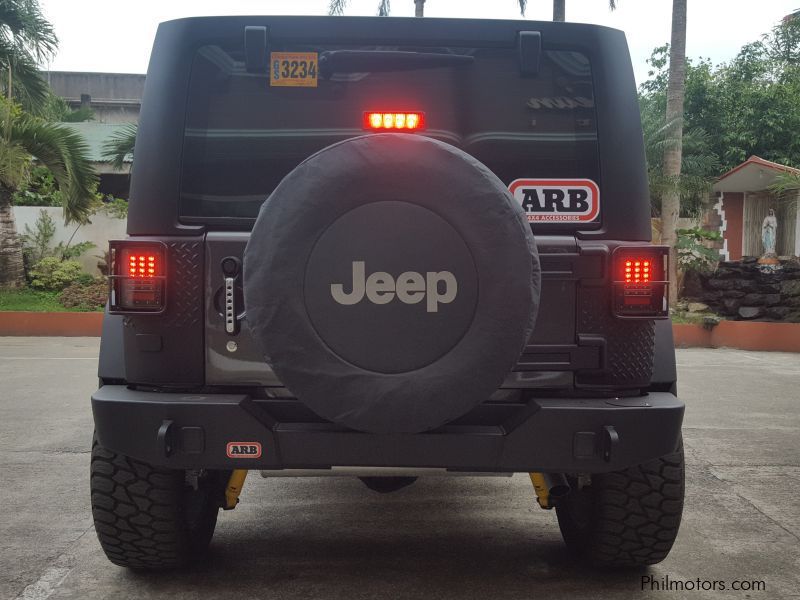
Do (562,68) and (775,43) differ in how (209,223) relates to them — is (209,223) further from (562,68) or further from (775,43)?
(775,43)

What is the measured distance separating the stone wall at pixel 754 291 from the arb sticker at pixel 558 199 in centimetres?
1258

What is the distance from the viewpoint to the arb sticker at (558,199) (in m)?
3.22

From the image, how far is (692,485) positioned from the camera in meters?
5.23

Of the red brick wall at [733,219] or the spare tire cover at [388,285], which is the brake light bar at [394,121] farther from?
the red brick wall at [733,219]

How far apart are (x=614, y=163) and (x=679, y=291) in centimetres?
1462

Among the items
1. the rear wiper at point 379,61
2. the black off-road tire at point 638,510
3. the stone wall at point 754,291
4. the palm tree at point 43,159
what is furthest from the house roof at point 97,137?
the black off-road tire at point 638,510

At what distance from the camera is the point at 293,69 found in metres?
3.21

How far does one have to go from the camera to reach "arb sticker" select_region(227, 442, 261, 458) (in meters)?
2.96

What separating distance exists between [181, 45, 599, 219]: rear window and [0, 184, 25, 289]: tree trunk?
47.2 ft

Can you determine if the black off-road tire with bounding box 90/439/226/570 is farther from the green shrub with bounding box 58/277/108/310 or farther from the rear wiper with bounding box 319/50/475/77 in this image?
the green shrub with bounding box 58/277/108/310

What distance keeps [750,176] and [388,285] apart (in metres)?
18.7

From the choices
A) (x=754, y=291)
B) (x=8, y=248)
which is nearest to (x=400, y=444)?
(x=754, y=291)

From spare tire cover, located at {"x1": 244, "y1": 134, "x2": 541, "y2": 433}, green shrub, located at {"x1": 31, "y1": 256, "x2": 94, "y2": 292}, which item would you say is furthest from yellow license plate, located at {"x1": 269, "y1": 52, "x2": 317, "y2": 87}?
green shrub, located at {"x1": 31, "y1": 256, "x2": 94, "y2": 292}

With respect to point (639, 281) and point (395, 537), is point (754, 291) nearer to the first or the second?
point (395, 537)
